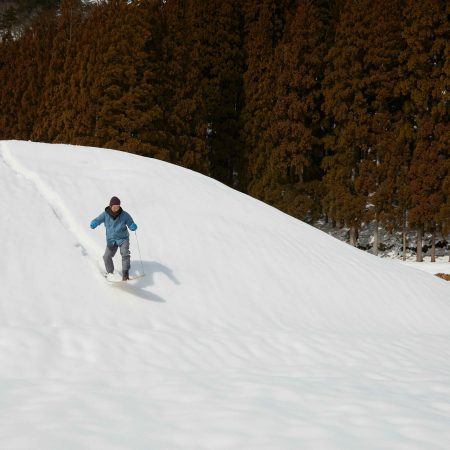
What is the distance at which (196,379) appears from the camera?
5.36 metres

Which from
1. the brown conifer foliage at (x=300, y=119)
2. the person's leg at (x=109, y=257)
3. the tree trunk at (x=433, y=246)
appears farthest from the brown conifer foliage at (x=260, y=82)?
the person's leg at (x=109, y=257)

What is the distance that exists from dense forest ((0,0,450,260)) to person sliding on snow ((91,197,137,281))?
52.3 ft

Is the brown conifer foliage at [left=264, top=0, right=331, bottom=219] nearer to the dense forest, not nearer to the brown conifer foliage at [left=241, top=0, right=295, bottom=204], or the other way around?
the dense forest

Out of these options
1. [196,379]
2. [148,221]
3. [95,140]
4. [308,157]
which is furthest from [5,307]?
[308,157]

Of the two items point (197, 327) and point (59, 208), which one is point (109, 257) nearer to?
point (197, 327)

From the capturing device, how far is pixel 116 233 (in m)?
7.50

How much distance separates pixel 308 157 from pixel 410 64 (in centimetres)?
640

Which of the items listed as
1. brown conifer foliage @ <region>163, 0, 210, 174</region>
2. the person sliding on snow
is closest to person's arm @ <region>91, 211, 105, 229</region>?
the person sliding on snow

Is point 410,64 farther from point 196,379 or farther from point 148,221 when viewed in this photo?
point 196,379

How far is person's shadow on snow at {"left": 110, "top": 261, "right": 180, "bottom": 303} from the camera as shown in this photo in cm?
771

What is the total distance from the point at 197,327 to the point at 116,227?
6.46 ft

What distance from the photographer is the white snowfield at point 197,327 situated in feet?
13.1

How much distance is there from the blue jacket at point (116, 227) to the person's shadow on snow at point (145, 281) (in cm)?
71

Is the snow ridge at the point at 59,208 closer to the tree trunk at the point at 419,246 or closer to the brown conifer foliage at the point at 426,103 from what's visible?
the brown conifer foliage at the point at 426,103
